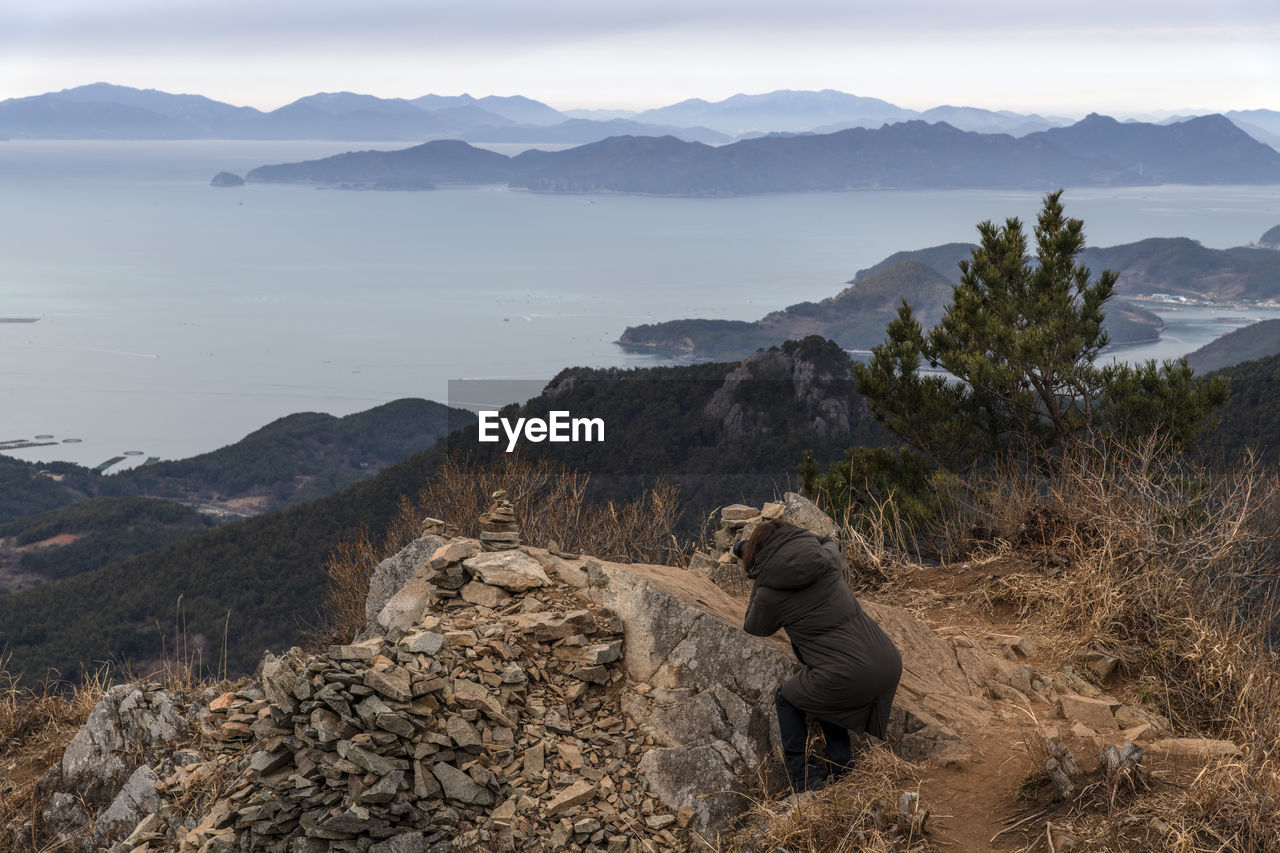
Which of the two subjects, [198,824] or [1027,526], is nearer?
[198,824]

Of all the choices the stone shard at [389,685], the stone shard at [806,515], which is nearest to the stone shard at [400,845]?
the stone shard at [389,685]

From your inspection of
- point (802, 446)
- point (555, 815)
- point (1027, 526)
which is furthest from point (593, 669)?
point (802, 446)

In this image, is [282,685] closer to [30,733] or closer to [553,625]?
[553,625]

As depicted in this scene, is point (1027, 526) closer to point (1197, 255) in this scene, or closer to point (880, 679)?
point (880, 679)

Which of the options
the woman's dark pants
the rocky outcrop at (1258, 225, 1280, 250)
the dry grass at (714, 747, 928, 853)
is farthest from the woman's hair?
the rocky outcrop at (1258, 225, 1280, 250)

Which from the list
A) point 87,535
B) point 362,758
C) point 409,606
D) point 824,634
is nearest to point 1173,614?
point 824,634

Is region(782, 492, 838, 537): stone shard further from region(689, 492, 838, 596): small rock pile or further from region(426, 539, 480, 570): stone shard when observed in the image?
region(426, 539, 480, 570): stone shard

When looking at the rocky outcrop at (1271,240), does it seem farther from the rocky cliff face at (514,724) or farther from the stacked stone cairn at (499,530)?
the rocky cliff face at (514,724)
